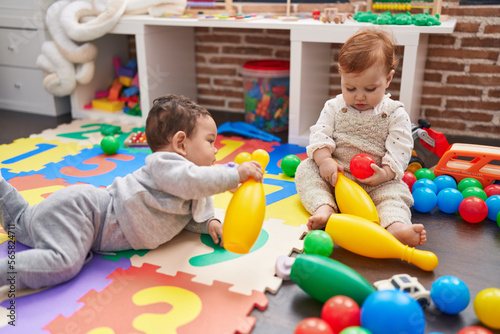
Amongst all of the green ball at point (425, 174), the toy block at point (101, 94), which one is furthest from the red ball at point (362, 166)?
the toy block at point (101, 94)

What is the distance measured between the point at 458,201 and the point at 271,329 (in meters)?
0.76

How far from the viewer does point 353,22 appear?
1.81 metres

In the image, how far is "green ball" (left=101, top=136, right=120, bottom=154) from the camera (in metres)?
1.78

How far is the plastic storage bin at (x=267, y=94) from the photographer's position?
6.71 feet

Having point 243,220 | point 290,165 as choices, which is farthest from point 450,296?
point 290,165

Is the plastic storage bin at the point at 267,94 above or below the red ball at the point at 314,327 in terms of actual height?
above

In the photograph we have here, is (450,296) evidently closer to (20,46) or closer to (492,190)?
(492,190)

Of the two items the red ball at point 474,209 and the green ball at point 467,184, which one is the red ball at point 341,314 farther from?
the green ball at point 467,184

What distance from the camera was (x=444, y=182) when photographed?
1.45m

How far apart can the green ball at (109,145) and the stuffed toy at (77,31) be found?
0.61 meters

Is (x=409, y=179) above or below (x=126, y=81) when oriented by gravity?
below

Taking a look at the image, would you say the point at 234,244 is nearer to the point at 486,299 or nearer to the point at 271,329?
the point at 271,329

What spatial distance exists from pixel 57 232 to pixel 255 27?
1.21 m

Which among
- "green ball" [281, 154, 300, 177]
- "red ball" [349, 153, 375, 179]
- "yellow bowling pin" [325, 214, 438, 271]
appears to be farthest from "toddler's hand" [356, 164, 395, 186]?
"green ball" [281, 154, 300, 177]
